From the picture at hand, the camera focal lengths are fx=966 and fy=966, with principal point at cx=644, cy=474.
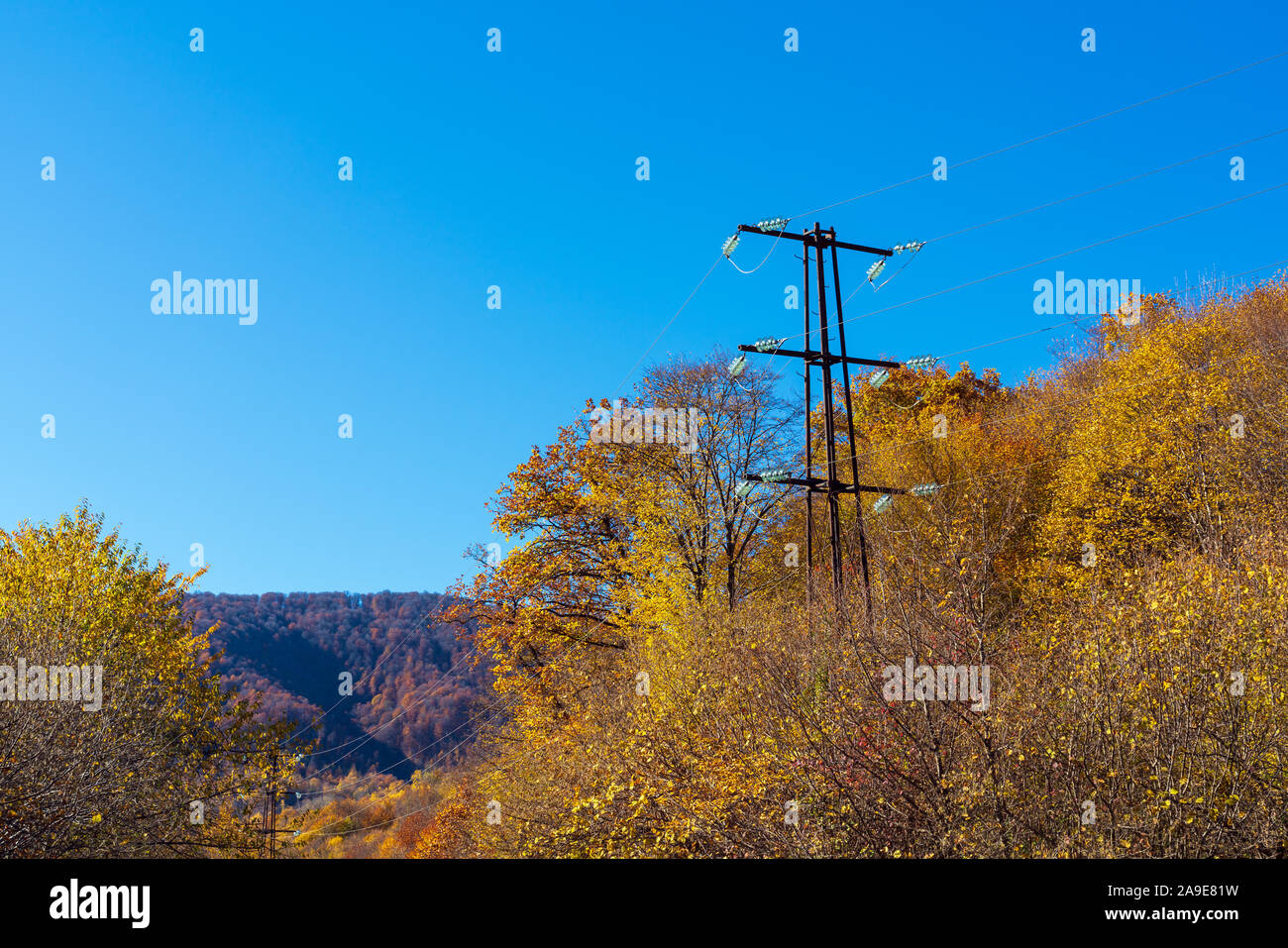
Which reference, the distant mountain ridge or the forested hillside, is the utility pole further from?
the distant mountain ridge

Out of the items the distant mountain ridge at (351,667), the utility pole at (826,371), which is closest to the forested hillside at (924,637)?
the utility pole at (826,371)

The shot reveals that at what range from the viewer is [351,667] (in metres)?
92.2

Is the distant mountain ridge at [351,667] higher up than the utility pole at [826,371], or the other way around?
the utility pole at [826,371]

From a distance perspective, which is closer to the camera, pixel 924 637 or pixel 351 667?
pixel 924 637

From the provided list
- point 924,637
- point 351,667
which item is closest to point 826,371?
point 924,637

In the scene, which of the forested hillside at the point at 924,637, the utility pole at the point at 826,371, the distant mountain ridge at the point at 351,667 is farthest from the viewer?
the distant mountain ridge at the point at 351,667

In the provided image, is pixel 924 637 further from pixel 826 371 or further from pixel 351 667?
pixel 351 667

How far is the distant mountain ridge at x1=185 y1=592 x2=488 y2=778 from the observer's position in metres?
83.9

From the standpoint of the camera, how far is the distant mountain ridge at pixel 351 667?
275 ft

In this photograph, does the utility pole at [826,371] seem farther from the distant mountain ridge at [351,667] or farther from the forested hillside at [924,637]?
the distant mountain ridge at [351,667]

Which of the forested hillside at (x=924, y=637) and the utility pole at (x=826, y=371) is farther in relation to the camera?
the utility pole at (x=826, y=371)

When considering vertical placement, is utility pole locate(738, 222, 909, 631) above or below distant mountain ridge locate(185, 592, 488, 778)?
above

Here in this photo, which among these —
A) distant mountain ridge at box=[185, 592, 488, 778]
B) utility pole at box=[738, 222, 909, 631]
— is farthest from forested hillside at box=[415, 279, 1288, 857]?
distant mountain ridge at box=[185, 592, 488, 778]
